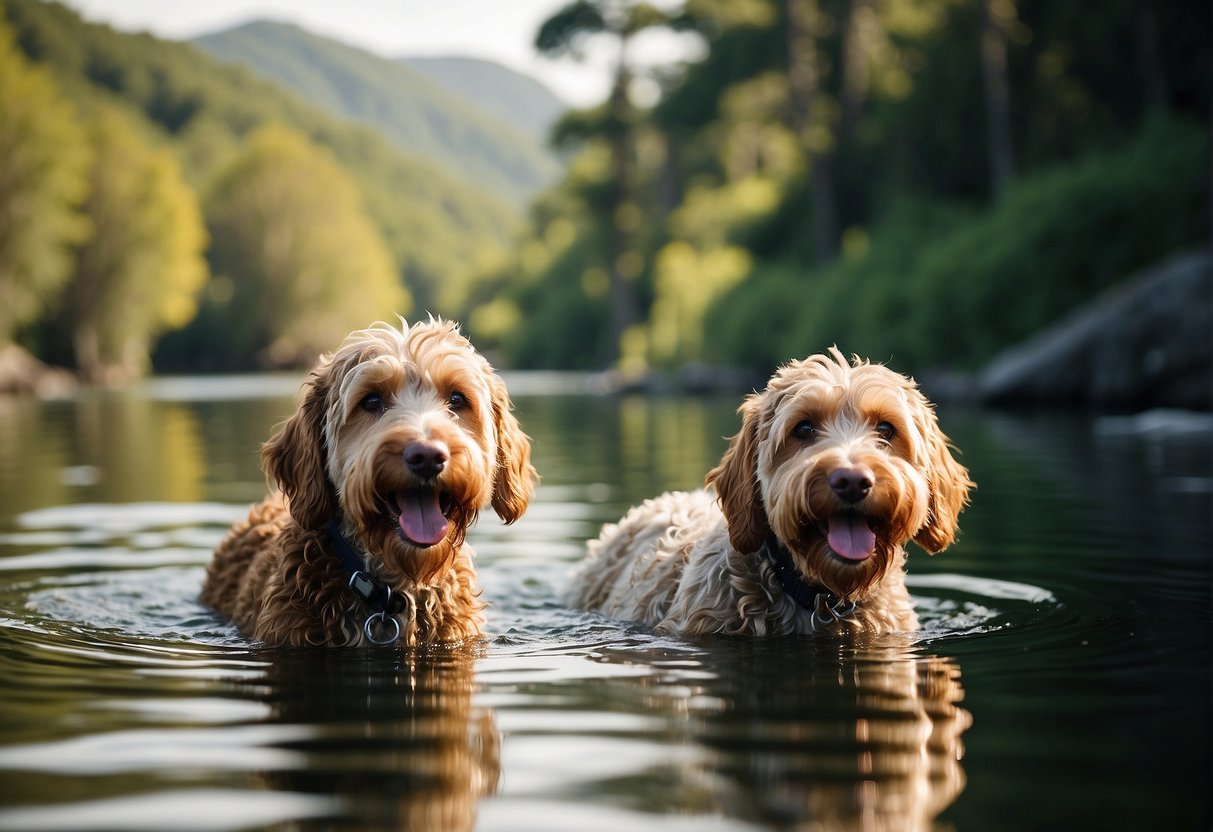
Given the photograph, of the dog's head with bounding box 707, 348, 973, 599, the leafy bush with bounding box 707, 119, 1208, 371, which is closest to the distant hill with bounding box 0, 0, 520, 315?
the leafy bush with bounding box 707, 119, 1208, 371

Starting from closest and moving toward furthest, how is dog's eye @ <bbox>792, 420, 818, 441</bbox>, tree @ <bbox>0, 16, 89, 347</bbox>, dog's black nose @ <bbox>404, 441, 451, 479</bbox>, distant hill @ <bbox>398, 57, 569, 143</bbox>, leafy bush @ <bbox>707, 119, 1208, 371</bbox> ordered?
dog's black nose @ <bbox>404, 441, 451, 479</bbox> < dog's eye @ <bbox>792, 420, 818, 441</bbox> < leafy bush @ <bbox>707, 119, 1208, 371</bbox> < tree @ <bbox>0, 16, 89, 347</bbox> < distant hill @ <bbox>398, 57, 569, 143</bbox>

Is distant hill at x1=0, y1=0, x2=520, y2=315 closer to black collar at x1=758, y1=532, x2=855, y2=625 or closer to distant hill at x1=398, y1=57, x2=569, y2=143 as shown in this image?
distant hill at x1=398, y1=57, x2=569, y2=143

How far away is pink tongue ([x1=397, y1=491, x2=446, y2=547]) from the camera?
5738 mm

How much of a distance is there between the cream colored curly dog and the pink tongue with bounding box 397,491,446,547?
4.67 feet

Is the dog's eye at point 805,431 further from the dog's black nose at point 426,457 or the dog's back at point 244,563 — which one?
the dog's back at point 244,563

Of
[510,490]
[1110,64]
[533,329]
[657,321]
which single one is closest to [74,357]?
[657,321]

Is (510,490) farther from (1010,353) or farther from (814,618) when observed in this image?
(1010,353)

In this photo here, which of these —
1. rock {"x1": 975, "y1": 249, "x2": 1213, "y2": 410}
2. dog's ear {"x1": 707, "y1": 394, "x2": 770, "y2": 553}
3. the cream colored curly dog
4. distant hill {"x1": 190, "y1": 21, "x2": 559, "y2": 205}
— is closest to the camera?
the cream colored curly dog

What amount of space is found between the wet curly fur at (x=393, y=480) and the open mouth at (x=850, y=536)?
1531 mm

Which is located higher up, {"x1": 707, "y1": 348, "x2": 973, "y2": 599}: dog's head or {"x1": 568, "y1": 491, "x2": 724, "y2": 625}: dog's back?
{"x1": 707, "y1": 348, "x2": 973, "y2": 599}: dog's head

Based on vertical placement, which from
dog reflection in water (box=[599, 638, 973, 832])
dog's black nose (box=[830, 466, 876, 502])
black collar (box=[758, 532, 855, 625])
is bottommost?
dog reflection in water (box=[599, 638, 973, 832])

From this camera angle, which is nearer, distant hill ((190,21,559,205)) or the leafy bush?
the leafy bush

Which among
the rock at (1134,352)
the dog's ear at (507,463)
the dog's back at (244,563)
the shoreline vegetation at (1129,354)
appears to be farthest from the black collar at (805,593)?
the shoreline vegetation at (1129,354)

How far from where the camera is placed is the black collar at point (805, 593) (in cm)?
634
